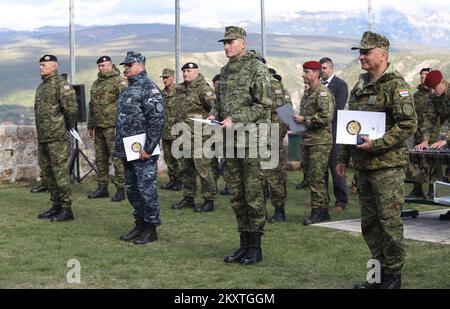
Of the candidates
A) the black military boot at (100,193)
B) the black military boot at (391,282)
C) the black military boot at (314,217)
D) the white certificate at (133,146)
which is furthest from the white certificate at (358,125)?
the black military boot at (100,193)

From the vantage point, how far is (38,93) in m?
8.95

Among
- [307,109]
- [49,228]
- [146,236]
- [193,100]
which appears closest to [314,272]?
[146,236]

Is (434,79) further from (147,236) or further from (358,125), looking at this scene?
(147,236)

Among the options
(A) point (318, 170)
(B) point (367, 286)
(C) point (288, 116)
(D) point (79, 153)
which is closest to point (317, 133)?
(A) point (318, 170)

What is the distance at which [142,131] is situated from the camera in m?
7.48

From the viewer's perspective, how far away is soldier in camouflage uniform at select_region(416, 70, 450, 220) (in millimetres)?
8523

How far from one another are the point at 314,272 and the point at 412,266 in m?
0.90

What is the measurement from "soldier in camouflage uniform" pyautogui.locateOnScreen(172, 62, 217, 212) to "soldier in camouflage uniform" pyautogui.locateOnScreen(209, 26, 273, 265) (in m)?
3.27

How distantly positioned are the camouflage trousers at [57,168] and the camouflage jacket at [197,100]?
2.01 metres

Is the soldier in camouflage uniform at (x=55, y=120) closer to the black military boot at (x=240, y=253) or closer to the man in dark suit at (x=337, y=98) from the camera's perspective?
the black military boot at (x=240, y=253)

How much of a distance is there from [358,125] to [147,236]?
3.16 m

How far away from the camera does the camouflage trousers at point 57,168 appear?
874 cm

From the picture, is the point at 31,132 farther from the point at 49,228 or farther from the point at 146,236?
the point at 146,236

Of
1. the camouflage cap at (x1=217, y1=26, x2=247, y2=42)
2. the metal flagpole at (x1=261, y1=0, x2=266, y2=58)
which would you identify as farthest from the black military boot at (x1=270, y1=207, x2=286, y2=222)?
the metal flagpole at (x1=261, y1=0, x2=266, y2=58)
